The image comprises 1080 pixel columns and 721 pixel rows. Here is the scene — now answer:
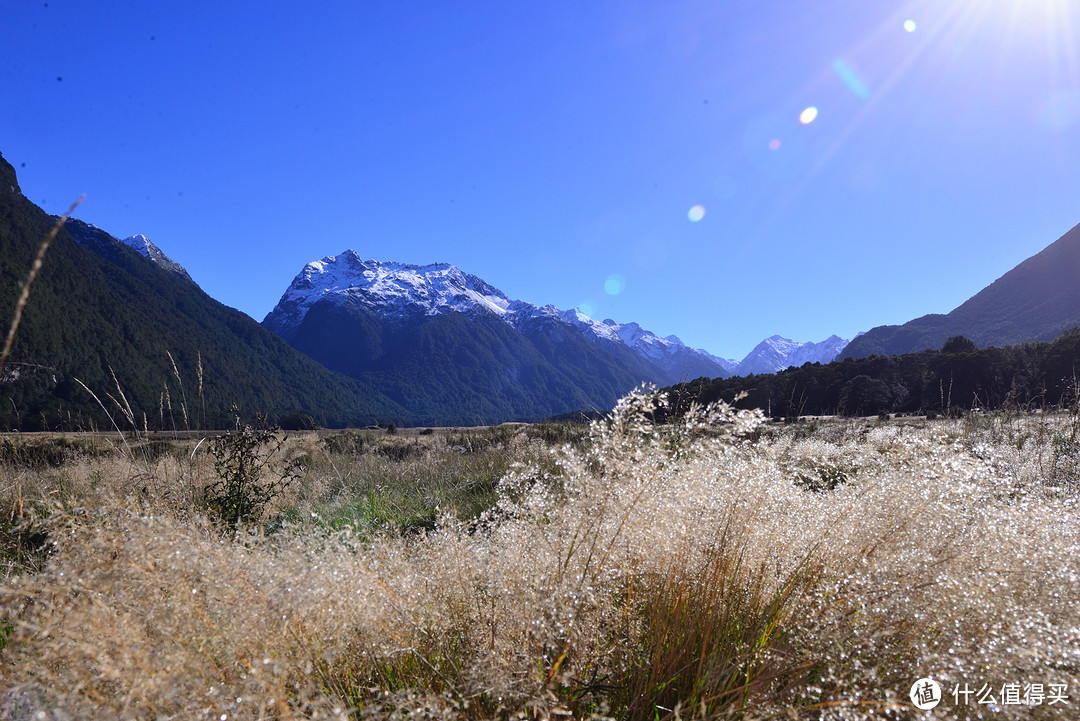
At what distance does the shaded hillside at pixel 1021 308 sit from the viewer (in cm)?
8081

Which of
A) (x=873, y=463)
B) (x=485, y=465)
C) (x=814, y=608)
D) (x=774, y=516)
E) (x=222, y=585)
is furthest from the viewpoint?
(x=485, y=465)

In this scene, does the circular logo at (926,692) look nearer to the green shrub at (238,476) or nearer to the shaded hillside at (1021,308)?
the green shrub at (238,476)

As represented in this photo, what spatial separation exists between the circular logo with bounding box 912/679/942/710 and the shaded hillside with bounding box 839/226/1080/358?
10216 centimetres

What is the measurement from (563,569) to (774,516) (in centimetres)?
121

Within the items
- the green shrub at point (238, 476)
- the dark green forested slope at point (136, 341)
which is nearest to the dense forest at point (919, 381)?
the green shrub at point (238, 476)

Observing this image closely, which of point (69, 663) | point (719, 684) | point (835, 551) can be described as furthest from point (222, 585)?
point (835, 551)

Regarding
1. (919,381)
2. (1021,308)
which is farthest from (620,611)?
(1021,308)

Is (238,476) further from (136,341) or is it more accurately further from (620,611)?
(136,341)

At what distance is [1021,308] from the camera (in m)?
92.8

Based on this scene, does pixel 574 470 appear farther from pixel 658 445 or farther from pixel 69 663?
pixel 69 663

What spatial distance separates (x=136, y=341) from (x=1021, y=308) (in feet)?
595

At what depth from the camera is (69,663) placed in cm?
141

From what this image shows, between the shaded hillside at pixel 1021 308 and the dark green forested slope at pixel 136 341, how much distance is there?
114m

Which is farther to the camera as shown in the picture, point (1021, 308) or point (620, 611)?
point (1021, 308)
